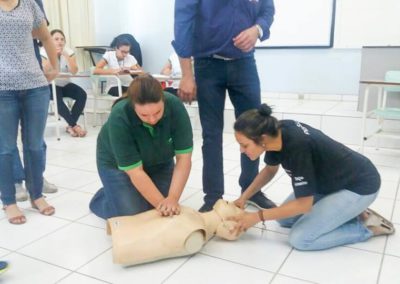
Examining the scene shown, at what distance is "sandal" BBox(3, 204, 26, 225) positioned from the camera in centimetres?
197

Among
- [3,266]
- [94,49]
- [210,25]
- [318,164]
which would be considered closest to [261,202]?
[318,164]

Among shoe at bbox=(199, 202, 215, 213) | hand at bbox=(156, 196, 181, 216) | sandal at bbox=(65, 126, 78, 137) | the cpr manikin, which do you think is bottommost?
sandal at bbox=(65, 126, 78, 137)

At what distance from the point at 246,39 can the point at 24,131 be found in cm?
117

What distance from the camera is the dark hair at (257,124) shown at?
1.48m

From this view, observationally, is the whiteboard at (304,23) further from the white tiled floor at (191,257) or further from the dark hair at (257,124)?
the dark hair at (257,124)

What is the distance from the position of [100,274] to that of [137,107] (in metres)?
0.65

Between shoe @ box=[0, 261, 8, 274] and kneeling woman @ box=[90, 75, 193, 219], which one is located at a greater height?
kneeling woman @ box=[90, 75, 193, 219]

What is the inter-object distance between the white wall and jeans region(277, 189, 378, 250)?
3.12 m

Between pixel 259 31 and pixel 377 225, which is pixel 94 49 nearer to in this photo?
pixel 259 31

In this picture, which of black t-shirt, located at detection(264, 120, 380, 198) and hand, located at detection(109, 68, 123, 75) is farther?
hand, located at detection(109, 68, 123, 75)

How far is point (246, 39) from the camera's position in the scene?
71.6 inches

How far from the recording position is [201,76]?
1932 millimetres

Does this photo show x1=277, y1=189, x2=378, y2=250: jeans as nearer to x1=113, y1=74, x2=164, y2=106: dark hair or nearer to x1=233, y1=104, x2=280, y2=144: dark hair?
x1=233, y1=104, x2=280, y2=144: dark hair

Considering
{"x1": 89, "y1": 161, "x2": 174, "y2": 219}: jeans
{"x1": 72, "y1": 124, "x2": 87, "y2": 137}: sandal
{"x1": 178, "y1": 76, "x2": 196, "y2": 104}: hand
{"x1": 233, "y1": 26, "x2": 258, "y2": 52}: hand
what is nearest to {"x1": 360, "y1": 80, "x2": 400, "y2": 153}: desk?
{"x1": 233, "y1": 26, "x2": 258, "y2": 52}: hand
